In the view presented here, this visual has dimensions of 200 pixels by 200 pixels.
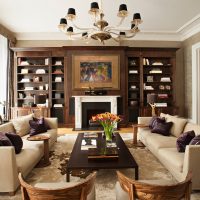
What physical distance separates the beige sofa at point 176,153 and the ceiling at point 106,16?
2952 millimetres

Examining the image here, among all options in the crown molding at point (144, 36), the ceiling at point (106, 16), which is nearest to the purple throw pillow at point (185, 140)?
the ceiling at point (106, 16)

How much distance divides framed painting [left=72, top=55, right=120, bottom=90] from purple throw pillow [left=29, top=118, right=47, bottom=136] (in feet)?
9.87

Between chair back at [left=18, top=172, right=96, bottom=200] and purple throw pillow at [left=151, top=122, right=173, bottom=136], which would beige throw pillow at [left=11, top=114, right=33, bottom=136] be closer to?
purple throw pillow at [left=151, top=122, right=173, bottom=136]


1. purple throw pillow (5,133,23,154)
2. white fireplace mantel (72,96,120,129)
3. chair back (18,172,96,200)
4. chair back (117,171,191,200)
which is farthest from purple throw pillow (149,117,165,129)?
chair back (18,172,96,200)

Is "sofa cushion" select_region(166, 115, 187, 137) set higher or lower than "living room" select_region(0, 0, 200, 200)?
lower

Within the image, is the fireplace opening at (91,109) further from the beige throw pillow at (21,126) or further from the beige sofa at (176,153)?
the beige throw pillow at (21,126)

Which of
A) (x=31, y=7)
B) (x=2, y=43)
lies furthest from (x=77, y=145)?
(x=2, y=43)

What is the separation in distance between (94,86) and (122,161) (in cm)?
496

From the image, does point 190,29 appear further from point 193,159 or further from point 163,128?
point 193,159

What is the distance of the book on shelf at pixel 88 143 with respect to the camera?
3.84 m

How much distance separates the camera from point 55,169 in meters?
3.75

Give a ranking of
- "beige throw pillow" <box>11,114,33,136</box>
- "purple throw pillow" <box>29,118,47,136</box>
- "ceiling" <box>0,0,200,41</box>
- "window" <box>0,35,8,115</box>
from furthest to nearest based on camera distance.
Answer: "window" <box>0,35,8,115</box> < "ceiling" <box>0,0,200,41</box> < "purple throw pillow" <box>29,118,47,136</box> < "beige throw pillow" <box>11,114,33,136</box>

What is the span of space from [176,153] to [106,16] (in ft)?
15.0

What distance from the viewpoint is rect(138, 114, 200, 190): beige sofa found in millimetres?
2771
